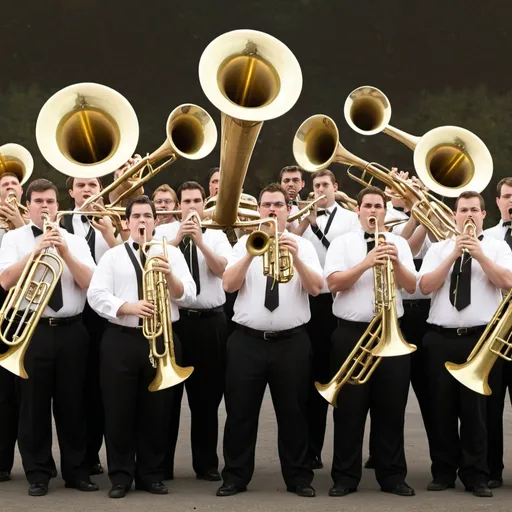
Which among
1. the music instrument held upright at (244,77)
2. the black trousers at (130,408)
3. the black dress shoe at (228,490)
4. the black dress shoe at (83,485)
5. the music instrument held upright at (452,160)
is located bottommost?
the black dress shoe at (83,485)

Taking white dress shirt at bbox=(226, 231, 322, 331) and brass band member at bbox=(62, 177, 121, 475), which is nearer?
white dress shirt at bbox=(226, 231, 322, 331)

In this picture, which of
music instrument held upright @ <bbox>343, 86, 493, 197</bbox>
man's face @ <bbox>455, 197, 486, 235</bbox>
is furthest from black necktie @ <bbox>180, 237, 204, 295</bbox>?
man's face @ <bbox>455, 197, 486, 235</bbox>

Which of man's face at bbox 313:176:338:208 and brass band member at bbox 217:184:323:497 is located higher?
man's face at bbox 313:176:338:208

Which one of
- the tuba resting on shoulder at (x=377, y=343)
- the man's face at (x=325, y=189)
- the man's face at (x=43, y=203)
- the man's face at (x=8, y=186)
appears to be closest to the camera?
the tuba resting on shoulder at (x=377, y=343)

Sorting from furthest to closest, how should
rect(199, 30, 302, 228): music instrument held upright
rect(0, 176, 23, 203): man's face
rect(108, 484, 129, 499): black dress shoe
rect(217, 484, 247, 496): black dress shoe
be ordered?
rect(0, 176, 23, 203): man's face, rect(217, 484, 247, 496): black dress shoe, rect(108, 484, 129, 499): black dress shoe, rect(199, 30, 302, 228): music instrument held upright

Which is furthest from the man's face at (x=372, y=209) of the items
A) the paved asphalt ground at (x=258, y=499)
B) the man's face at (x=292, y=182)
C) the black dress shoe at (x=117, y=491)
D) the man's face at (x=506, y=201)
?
the black dress shoe at (x=117, y=491)

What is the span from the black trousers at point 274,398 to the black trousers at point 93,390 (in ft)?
2.96

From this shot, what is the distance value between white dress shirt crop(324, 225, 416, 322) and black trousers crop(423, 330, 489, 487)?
1.17 ft

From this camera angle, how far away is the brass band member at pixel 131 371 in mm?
6438

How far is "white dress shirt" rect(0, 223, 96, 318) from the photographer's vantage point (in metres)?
6.54

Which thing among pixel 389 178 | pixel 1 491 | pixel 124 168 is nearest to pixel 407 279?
pixel 389 178

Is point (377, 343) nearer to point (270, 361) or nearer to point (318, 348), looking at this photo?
point (270, 361)

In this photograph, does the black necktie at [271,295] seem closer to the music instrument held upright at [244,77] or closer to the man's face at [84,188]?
the music instrument held upright at [244,77]

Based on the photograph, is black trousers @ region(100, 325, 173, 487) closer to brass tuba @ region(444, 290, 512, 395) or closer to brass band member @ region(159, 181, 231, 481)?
brass band member @ region(159, 181, 231, 481)
